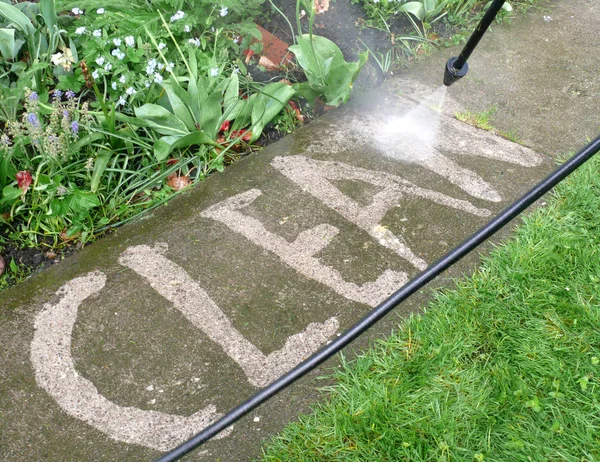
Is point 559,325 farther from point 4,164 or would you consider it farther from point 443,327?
point 4,164

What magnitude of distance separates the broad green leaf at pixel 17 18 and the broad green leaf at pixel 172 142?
865 mm

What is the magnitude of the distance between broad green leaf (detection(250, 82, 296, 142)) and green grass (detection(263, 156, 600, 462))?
122 cm

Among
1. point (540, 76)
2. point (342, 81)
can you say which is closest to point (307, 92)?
point (342, 81)

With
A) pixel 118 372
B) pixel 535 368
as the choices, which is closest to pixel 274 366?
pixel 118 372

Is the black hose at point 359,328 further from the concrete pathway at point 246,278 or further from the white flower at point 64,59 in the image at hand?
the white flower at point 64,59

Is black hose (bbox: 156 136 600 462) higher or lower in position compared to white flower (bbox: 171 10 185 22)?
lower

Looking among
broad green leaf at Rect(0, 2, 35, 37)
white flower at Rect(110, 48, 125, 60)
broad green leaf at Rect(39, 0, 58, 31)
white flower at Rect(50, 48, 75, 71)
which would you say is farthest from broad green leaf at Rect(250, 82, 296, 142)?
broad green leaf at Rect(0, 2, 35, 37)

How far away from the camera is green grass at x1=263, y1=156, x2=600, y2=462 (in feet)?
5.66

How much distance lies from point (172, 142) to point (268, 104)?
1.78ft

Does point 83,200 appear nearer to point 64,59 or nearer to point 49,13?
point 64,59

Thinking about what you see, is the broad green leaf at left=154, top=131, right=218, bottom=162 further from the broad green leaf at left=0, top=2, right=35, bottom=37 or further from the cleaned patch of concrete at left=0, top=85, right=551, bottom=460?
the broad green leaf at left=0, top=2, right=35, bottom=37

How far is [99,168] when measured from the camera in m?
2.53

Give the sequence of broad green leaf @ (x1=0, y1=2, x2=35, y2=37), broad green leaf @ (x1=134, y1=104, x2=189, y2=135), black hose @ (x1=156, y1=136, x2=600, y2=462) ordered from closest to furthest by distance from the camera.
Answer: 1. black hose @ (x1=156, y1=136, x2=600, y2=462)
2. broad green leaf @ (x1=134, y1=104, x2=189, y2=135)
3. broad green leaf @ (x1=0, y1=2, x2=35, y2=37)

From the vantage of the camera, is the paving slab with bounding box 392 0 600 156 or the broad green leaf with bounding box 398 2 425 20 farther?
the broad green leaf with bounding box 398 2 425 20
